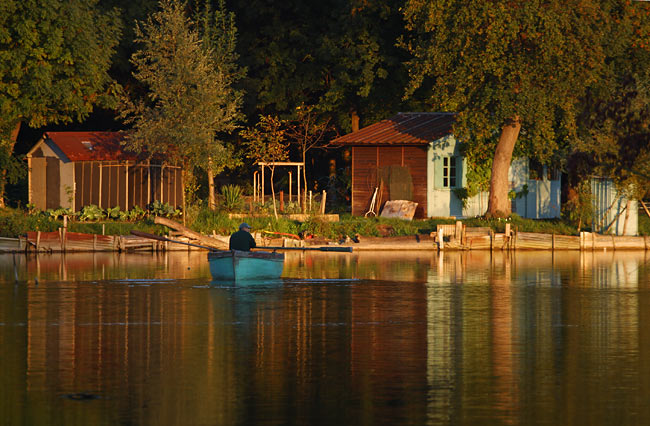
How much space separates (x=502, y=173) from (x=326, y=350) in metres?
34.1

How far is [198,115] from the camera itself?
48469 millimetres

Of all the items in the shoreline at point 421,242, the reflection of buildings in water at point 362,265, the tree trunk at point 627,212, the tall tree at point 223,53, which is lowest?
the reflection of buildings in water at point 362,265

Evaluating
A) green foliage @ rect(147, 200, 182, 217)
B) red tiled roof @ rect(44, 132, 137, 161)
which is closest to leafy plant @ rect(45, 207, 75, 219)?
red tiled roof @ rect(44, 132, 137, 161)

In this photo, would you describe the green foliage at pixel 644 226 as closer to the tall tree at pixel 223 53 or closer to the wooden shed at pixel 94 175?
the tall tree at pixel 223 53

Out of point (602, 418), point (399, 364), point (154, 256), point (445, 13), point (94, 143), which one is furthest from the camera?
point (94, 143)

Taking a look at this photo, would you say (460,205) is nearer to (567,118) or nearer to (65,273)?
(567,118)

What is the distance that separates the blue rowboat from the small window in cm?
2344

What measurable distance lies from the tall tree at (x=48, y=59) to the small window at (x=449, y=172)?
16298mm

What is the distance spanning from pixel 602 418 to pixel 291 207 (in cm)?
3746

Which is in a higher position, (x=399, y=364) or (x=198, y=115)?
(x=198, y=115)

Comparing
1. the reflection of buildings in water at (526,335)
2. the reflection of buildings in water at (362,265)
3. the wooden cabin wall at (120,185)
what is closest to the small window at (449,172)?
the reflection of buildings in water at (362,265)

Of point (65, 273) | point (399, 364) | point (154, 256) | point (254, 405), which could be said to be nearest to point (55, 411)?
point (254, 405)

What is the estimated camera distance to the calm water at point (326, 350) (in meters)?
13.1

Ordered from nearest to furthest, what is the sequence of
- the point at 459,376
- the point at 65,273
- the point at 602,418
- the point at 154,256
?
the point at 602,418 < the point at 459,376 < the point at 65,273 < the point at 154,256
